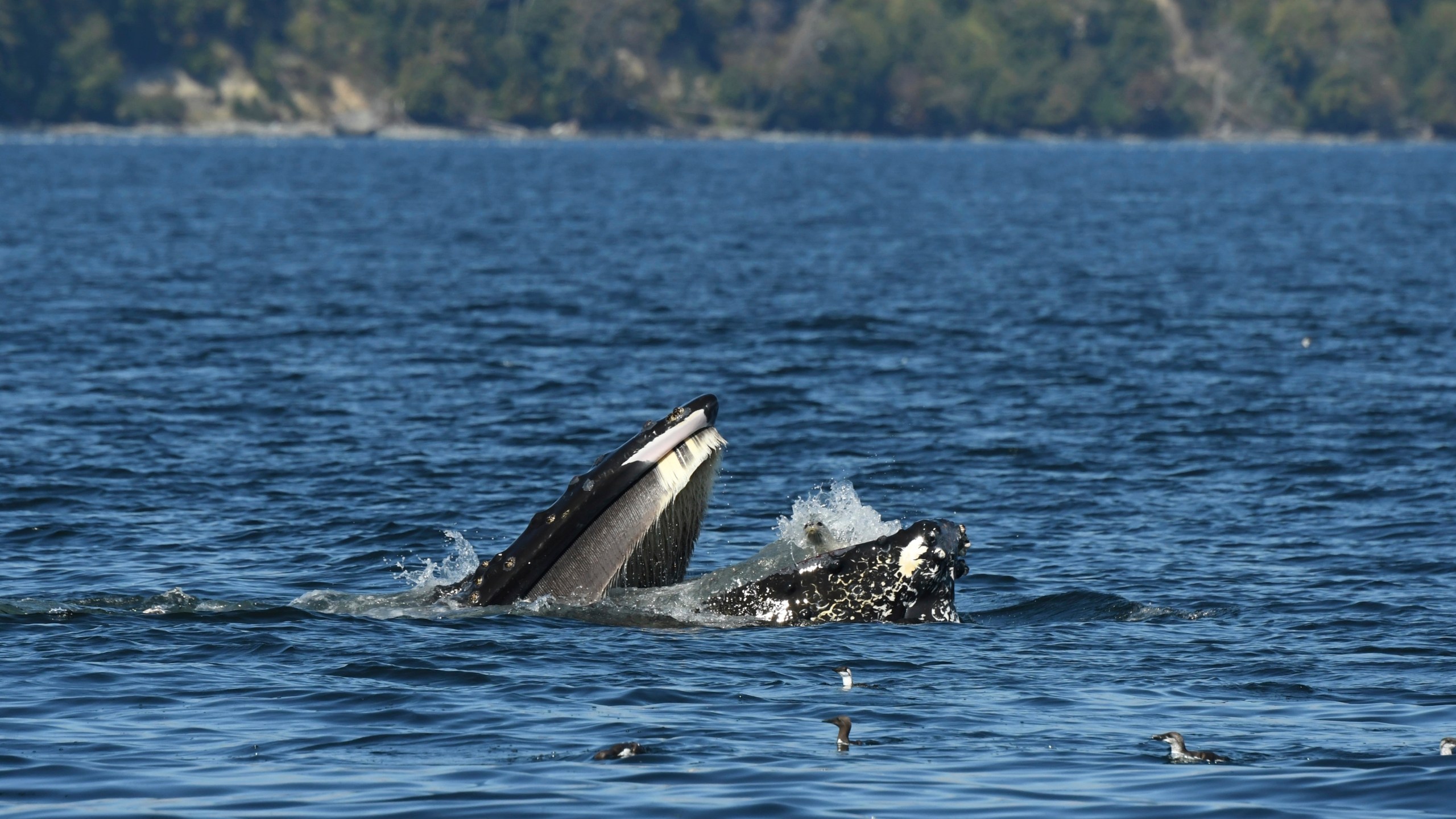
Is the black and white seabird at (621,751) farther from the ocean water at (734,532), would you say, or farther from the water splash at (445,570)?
the water splash at (445,570)

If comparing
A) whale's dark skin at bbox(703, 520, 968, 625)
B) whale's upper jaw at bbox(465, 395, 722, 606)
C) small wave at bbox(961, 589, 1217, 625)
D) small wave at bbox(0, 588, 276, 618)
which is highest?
whale's upper jaw at bbox(465, 395, 722, 606)

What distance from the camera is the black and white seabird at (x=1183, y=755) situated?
43.0 ft

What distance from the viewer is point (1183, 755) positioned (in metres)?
13.1

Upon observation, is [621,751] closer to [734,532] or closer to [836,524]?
[836,524]

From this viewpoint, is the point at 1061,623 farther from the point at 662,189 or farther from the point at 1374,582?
the point at 662,189

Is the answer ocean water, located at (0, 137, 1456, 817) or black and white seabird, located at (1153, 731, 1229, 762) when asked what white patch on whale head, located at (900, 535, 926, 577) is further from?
black and white seabird, located at (1153, 731, 1229, 762)

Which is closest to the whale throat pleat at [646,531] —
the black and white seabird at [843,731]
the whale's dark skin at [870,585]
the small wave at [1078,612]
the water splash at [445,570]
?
the whale's dark skin at [870,585]

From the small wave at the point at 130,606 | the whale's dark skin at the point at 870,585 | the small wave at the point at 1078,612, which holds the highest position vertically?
the whale's dark skin at the point at 870,585

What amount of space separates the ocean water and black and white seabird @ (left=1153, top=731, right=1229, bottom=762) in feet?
0.83

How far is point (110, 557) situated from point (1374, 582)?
12.8 m

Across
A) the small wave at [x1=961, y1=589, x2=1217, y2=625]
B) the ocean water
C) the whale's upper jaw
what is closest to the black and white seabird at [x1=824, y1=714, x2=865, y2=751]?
the ocean water

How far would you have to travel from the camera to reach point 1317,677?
1605cm

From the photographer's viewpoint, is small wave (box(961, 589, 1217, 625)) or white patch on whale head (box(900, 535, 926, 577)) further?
small wave (box(961, 589, 1217, 625))

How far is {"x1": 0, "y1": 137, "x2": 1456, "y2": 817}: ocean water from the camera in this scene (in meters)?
13.1
